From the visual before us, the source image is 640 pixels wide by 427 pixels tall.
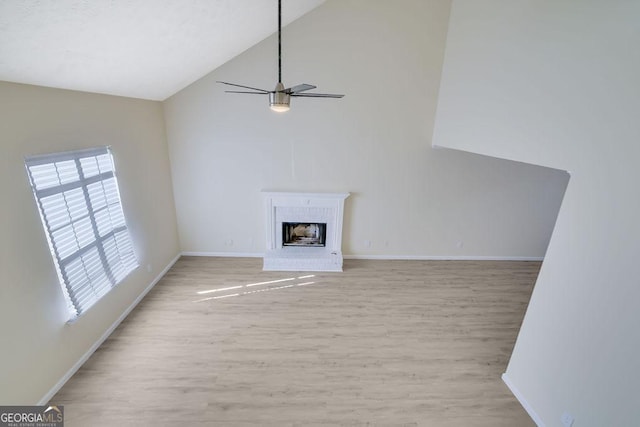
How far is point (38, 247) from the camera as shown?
2742 mm

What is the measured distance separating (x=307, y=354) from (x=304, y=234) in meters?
2.60

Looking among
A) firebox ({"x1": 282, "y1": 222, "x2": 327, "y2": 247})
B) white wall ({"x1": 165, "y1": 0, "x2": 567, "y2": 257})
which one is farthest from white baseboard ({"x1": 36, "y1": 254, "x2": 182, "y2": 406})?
firebox ({"x1": 282, "y1": 222, "x2": 327, "y2": 247})

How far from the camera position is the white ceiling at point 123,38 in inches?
73.1

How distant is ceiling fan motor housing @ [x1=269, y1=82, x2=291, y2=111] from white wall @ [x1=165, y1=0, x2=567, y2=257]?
2581mm

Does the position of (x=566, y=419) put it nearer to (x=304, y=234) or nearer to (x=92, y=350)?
(x=304, y=234)

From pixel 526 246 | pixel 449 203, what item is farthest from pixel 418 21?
pixel 526 246

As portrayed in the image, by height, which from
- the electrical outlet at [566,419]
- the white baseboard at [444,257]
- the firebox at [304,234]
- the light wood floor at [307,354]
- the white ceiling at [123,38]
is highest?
the white ceiling at [123,38]

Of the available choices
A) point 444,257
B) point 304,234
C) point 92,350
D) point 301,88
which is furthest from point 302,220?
point 92,350

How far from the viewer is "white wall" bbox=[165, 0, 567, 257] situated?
4.72 meters

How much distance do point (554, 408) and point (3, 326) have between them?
4.88 meters

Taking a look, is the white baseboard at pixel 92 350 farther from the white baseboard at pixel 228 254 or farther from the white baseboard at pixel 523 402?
the white baseboard at pixel 523 402

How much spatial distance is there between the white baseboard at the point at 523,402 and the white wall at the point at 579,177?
18 mm

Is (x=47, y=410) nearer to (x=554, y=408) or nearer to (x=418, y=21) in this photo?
(x=554, y=408)

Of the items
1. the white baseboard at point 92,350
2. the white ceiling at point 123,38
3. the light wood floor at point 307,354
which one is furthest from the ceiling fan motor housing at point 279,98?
the white baseboard at point 92,350
